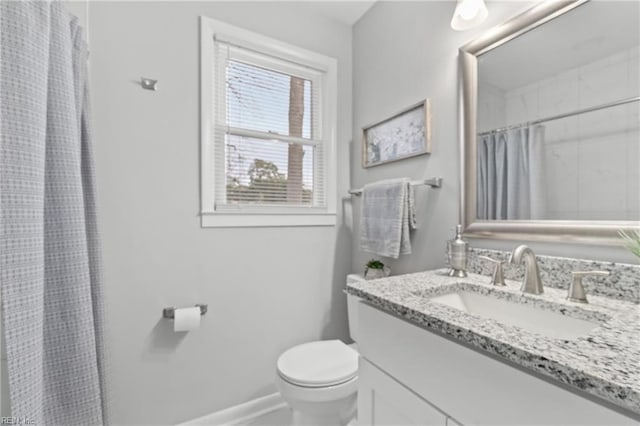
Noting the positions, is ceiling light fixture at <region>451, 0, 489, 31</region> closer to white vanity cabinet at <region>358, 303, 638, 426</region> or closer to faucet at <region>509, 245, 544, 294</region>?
faucet at <region>509, 245, 544, 294</region>

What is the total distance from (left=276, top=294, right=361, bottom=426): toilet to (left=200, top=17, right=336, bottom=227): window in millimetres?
750

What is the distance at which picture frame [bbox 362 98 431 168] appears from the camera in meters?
→ 1.44

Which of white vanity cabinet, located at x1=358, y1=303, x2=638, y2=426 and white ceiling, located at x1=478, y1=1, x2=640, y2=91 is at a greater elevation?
white ceiling, located at x1=478, y1=1, x2=640, y2=91

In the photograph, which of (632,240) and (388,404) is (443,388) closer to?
(388,404)

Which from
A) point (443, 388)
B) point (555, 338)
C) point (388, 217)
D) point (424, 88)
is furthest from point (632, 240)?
point (424, 88)

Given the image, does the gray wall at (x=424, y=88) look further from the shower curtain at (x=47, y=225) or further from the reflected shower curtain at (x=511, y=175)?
the shower curtain at (x=47, y=225)

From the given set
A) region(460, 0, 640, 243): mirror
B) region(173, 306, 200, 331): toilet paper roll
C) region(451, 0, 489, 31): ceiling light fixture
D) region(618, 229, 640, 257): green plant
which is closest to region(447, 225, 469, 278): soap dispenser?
region(460, 0, 640, 243): mirror

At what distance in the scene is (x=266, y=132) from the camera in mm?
1734

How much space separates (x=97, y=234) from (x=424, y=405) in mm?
1284

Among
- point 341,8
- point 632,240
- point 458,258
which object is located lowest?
point 458,258

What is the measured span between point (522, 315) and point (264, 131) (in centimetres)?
152

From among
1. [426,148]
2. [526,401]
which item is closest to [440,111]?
[426,148]

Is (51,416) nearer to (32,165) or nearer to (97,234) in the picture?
(97,234)

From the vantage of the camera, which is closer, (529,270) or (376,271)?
(529,270)
